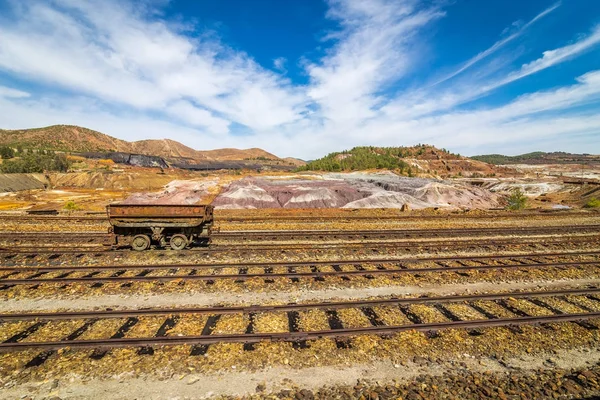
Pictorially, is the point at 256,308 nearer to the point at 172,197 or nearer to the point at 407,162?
the point at 172,197

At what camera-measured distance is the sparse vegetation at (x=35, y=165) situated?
6690 centimetres

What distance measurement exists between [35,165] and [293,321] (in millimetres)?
92548

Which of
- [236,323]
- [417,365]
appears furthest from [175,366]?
[417,365]

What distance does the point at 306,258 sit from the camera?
1293 centimetres

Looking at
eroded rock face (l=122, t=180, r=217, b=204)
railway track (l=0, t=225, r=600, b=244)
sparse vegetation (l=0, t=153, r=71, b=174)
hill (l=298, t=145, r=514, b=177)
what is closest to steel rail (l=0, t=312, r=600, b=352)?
railway track (l=0, t=225, r=600, b=244)

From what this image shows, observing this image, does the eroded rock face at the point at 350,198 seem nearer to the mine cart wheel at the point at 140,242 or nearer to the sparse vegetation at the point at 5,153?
the mine cart wheel at the point at 140,242

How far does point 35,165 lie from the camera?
71.1 m

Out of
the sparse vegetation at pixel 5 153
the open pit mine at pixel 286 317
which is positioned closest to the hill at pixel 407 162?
the open pit mine at pixel 286 317

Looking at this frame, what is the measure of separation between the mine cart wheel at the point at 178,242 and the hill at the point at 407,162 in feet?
270

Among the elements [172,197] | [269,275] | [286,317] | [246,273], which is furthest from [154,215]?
[172,197]

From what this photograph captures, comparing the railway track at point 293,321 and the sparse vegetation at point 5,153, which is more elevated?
the sparse vegetation at point 5,153

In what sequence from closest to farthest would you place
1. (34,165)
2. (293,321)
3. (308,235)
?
(293,321), (308,235), (34,165)

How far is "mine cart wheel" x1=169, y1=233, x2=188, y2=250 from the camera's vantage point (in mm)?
14070

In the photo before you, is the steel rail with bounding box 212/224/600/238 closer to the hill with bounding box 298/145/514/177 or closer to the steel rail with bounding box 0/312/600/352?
the steel rail with bounding box 0/312/600/352
